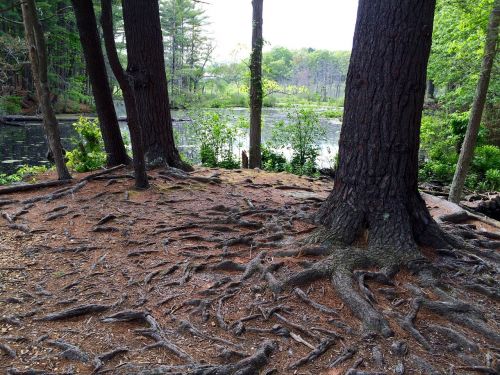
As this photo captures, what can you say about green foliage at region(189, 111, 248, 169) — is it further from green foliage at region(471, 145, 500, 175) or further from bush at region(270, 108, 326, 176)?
green foliage at region(471, 145, 500, 175)

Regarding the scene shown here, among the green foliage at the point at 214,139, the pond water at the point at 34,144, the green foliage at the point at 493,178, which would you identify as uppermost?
the green foliage at the point at 214,139

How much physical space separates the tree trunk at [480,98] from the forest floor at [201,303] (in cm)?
366

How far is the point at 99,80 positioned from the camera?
803cm

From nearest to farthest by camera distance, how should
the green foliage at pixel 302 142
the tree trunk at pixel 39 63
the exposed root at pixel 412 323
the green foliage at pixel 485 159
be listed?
the exposed root at pixel 412 323 < the tree trunk at pixel 39 63 < the green foliage at pixel 302 142 < the green foliage at pixel 485 159

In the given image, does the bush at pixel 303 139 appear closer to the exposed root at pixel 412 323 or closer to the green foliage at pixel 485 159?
the green foliage at pixel 485 159

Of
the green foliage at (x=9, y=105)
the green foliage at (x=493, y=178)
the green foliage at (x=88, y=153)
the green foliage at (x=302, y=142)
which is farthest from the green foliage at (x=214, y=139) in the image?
the green foliage at (x=9, y=105)

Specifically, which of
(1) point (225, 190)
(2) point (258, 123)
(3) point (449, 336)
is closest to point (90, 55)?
(1) point (225, 190)

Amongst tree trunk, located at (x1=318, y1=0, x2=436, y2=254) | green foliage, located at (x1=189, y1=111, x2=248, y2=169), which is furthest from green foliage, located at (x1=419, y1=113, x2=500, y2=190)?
tree trunk, located at (x1=318, y1=0, x2=436, y2=254)

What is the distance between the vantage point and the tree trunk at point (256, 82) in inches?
451

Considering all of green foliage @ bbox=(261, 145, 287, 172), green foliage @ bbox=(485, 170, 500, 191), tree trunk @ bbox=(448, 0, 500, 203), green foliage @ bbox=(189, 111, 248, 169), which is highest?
tree trunk @ bbox=(448, 0, 500, 203)

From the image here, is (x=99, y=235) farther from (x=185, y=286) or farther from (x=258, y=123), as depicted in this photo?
Answer: (x=258, y=123)

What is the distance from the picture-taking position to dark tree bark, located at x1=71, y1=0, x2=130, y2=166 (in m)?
7.50

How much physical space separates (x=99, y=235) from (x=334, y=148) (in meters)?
15.9

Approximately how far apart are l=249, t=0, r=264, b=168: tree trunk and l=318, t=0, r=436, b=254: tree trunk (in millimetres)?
7861
